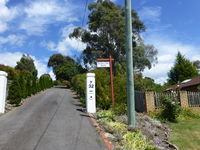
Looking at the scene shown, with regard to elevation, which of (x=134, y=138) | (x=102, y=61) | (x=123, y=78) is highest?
(x=102, y=61)

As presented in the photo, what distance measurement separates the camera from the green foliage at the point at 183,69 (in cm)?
3675

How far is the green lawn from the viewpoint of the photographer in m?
7.07

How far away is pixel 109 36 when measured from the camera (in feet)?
108

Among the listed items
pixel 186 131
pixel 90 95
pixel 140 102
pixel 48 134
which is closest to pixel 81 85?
pixel 140 102

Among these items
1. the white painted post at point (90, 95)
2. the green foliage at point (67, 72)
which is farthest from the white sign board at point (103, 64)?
the green foliage at point (67, 72)

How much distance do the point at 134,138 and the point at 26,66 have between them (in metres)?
53.9

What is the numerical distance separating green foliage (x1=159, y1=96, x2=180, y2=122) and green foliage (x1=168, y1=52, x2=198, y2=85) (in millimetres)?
28361

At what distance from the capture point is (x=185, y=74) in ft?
121

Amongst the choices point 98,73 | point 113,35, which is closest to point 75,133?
point 98,73

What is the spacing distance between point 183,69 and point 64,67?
28.2 m

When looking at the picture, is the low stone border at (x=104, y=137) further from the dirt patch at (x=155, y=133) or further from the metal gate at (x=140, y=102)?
the metal gate at (x=140, y=102)

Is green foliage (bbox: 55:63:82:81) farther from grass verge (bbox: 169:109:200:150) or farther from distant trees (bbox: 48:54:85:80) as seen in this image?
grass verge (bbox: 169:109:200:150)

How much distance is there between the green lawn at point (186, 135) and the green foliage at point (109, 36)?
2213 centimetres

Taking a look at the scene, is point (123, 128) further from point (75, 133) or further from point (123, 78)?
point (123, 78)
